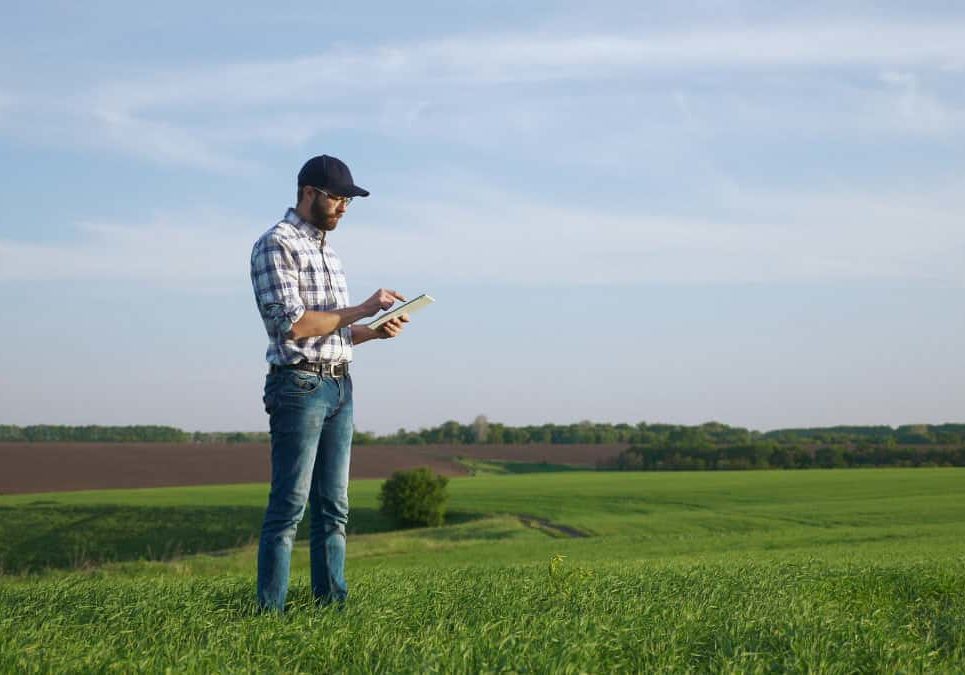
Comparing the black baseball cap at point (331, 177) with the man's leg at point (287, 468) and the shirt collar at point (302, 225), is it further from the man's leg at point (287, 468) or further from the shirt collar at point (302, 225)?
the man's leg at point (287, 468)

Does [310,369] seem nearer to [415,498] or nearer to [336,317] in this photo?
[336,317]

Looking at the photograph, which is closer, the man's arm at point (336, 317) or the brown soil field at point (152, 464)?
the man's arm at point (336, 317)

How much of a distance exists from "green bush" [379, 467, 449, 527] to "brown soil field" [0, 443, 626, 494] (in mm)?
5199

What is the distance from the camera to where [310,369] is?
5176mm

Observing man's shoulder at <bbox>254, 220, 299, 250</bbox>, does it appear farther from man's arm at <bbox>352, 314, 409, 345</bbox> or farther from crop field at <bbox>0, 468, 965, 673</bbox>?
crop field at <bbox>0, 468, 965, 673</bbox>

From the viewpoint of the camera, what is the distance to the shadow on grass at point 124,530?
3581 centimetres

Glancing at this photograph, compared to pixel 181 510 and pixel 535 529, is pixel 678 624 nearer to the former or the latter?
pixel 535 529

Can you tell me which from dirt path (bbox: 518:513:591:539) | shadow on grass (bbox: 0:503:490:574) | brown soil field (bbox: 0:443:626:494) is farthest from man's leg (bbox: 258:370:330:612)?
brown soil field (bbox: 0:443:626:494)

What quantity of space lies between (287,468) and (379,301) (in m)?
1.02

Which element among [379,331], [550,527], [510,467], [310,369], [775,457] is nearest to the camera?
[310,369]

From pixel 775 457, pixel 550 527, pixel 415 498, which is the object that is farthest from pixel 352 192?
pixel 775 457

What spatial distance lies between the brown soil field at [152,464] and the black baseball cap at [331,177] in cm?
4157

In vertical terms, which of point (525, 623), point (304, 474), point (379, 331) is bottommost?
point (525, 623)

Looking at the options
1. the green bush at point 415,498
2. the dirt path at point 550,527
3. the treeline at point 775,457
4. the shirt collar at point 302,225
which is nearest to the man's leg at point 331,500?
the shirt collar at point 302,225
